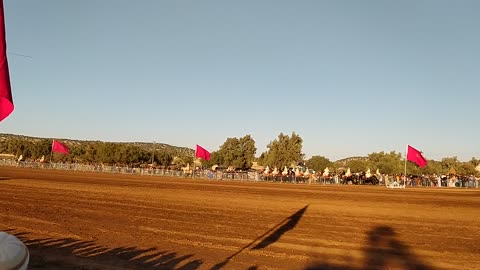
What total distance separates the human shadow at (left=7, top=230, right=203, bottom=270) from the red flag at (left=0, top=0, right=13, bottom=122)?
4.87 metres

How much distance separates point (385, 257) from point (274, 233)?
370cm

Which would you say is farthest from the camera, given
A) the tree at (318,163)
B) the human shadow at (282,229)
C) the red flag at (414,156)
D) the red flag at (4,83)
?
the tree at (318,163)

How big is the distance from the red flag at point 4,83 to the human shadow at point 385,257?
6491 millimetres

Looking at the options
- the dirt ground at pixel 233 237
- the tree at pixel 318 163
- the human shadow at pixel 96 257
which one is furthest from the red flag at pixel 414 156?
the tree at pixel 318 163

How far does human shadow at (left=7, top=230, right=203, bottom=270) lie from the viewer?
28.1 ft

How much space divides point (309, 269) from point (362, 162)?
122201mm

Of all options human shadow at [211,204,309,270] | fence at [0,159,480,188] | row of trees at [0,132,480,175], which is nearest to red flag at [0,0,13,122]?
human shadow at [211,204,309,270]

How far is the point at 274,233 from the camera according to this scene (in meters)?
13.3

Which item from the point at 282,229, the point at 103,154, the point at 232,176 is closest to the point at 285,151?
the point at 232,176

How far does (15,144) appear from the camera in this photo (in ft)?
477

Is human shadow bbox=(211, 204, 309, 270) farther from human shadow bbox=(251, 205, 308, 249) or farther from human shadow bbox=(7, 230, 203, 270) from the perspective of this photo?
human shadow bbox=(7, 230, 203, 270)

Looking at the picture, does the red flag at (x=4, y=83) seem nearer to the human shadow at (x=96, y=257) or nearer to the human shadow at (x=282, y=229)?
the human shadow at (x=96, y=257)

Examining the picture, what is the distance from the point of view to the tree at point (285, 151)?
10231 cm

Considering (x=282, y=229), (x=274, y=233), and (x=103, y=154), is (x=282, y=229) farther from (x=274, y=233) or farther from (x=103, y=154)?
(x=103, y=154)
